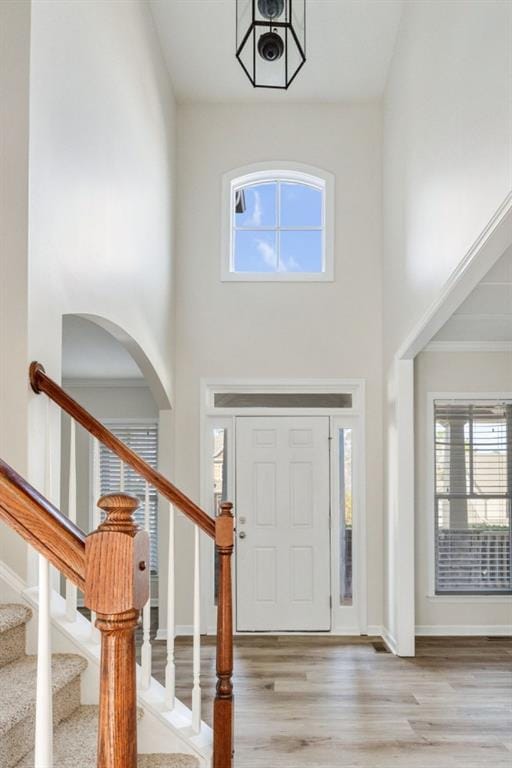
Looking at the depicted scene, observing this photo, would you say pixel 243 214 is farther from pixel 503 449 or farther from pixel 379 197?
pixel 503 449

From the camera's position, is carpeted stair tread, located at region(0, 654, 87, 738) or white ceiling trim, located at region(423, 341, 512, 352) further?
white ceiling trim, located at region(423, 341, 512, 352)

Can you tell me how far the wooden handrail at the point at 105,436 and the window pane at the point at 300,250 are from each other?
13.6 feet

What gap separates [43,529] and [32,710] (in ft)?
3.79

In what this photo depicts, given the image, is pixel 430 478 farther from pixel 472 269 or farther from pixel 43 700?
pixel 43 700

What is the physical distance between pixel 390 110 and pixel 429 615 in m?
4.35

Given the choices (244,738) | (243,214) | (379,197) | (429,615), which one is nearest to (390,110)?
(379,197)

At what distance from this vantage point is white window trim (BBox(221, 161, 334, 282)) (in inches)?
258

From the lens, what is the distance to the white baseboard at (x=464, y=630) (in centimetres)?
622

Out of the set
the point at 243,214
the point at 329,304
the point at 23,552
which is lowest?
the point at 23,552

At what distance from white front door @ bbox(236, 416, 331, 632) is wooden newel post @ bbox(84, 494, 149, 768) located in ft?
17.6

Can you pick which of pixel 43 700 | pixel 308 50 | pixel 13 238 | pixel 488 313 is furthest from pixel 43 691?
pixel 308 50

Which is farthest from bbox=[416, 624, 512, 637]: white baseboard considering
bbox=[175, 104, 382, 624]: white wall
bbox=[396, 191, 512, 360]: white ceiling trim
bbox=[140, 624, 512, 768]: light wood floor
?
bbox=[396, 191, 512, 360]: white ceiling trim

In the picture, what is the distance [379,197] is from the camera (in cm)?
658

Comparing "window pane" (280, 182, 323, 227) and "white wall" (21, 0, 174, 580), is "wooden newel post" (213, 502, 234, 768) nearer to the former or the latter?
"white wall" (21, 0, 174, 580)
